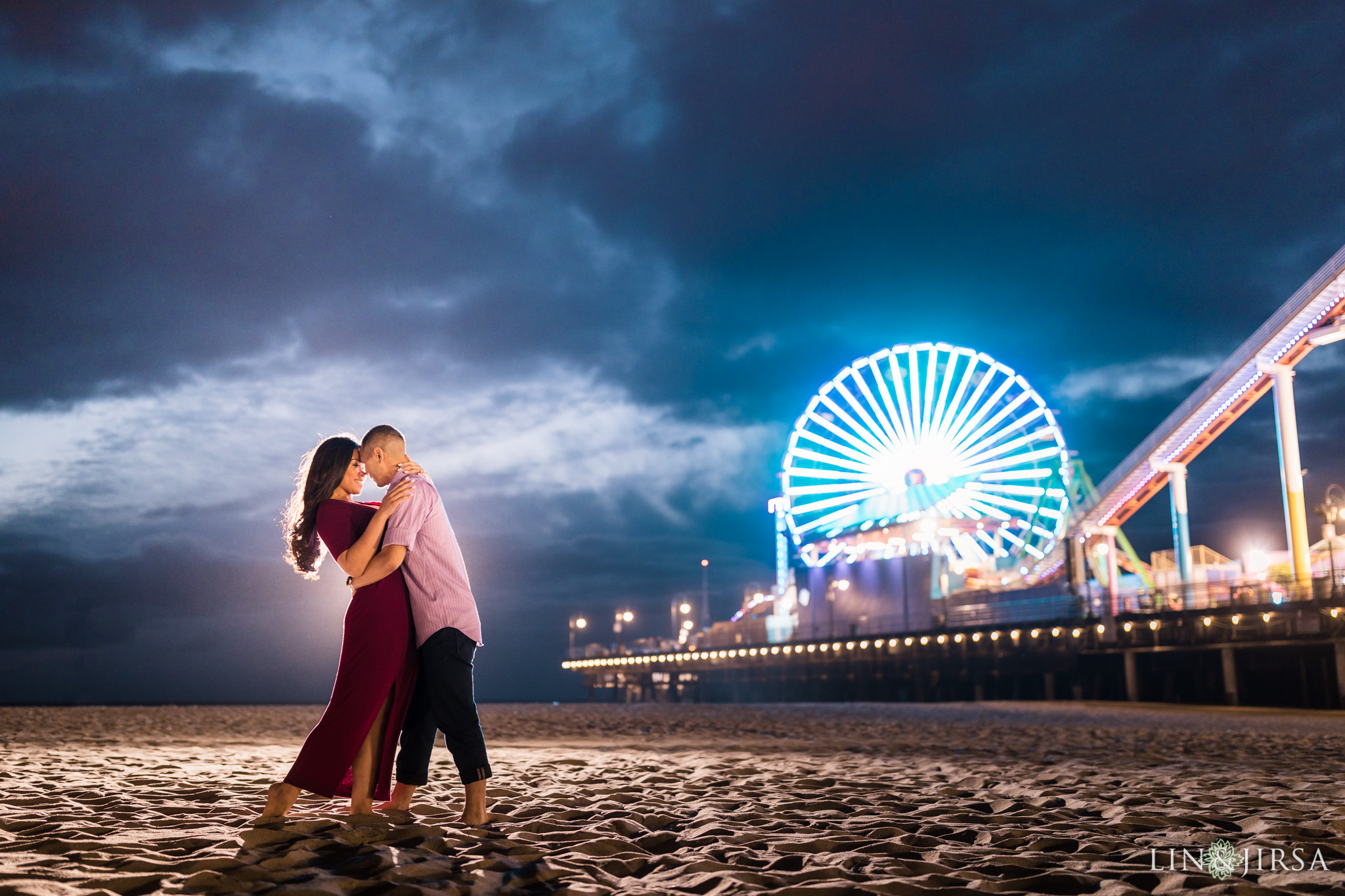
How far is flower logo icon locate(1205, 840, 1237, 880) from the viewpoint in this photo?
3.20 metres

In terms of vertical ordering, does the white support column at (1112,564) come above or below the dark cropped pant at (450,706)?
above

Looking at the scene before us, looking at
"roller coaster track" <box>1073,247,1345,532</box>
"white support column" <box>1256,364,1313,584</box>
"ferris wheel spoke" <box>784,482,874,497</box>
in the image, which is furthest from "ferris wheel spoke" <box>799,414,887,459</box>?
"white support column" <box>1256,364,1313,584</box>

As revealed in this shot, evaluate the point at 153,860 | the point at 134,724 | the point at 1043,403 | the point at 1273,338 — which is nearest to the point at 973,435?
the point at 1043,403

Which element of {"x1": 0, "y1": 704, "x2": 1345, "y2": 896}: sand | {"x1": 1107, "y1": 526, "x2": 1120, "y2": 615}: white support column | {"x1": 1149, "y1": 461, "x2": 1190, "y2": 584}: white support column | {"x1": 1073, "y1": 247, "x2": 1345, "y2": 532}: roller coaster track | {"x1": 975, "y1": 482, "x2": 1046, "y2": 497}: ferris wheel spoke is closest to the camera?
{"x1": 0, "y1": 704, "x2": 1345, "y2": 896}: sand

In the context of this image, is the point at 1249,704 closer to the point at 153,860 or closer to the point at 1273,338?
the point at 1273,338

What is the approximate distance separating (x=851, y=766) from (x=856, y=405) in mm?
42292

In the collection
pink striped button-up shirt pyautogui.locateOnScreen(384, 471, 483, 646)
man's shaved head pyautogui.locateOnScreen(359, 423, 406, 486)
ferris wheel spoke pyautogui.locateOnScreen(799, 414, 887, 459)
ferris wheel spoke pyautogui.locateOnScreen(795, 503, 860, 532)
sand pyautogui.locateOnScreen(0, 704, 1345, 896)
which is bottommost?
sand pyautogui.locateOnScreen(0, 704, 1345, 896)

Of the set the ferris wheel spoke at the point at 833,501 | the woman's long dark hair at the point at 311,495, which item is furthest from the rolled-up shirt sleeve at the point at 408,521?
the ferris wheel spoke at the point at 833,501

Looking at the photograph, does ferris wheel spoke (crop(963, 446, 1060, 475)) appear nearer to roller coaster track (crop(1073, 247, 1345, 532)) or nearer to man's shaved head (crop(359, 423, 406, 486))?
roller coaster track (crop(1073, 247, 1345, 532))

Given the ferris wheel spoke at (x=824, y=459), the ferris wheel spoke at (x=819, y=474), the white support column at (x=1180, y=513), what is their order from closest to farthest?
the white support column at (x=1180, y=513) < the ferris wheel spoke at (x=824, y=459) < the ferris wheel spoke at (x=819, y=474)

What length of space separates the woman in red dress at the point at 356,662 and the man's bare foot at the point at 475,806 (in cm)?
35

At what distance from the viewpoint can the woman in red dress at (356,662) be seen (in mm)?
3797

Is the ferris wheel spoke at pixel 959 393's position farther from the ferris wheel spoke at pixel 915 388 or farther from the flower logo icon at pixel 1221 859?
the flower logo icon at pixel 1221 859

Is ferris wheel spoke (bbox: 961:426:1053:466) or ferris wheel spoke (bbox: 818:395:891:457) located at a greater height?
ferris wheel spoke (bbox: 818:395:891:457)
